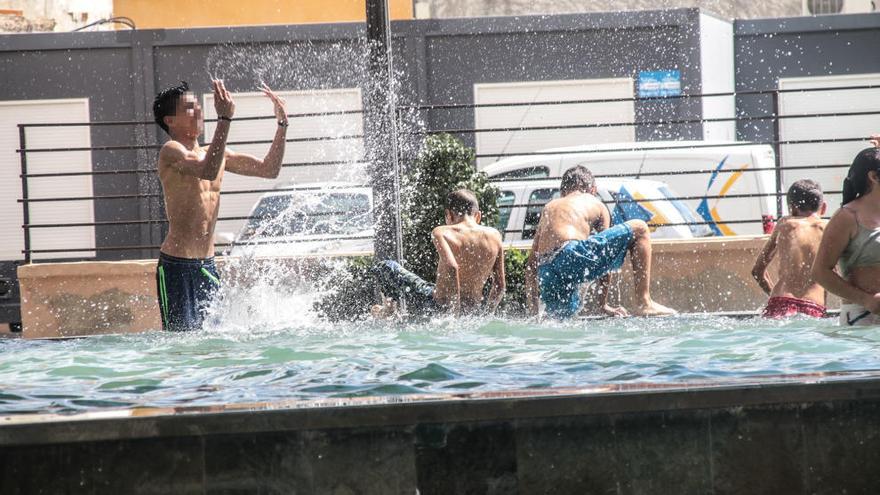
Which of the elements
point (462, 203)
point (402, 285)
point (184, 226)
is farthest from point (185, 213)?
point (462, 203)

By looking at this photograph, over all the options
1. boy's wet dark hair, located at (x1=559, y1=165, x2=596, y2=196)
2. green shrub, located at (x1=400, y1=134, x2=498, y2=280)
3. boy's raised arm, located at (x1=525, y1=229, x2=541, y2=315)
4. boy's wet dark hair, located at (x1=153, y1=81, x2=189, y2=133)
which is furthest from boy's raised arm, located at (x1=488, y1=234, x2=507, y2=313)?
boy's wet dark hair, located at (x1=153, y1=81, x2=189, y2=133)

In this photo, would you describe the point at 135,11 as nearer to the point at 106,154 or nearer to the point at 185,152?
the point at 106,154

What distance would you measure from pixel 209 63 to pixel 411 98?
270 cm

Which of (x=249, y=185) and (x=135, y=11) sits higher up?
(x=135, y=11)

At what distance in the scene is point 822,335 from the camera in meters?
6.24

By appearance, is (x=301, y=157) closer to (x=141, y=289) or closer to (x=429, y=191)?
(x=141, y=289)

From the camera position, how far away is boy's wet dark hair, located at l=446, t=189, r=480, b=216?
9.34 meters

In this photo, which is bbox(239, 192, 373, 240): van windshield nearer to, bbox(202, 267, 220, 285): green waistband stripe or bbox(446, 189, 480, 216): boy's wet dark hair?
bbox(446, 189, 480, 216): boy's wet dark hair

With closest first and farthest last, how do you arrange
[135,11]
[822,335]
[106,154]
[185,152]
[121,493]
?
[121,493], [822,335], [185,152], [106,154], [135,11]

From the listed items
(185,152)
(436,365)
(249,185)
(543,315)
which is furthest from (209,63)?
(436,365)

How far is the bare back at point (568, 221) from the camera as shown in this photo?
9.36 metres

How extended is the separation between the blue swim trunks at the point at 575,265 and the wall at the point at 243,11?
14012 millimetres

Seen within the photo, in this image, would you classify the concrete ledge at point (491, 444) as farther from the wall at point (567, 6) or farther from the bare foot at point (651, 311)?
the wall at point (567, 6)

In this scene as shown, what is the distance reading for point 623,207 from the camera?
1227 centimetres
